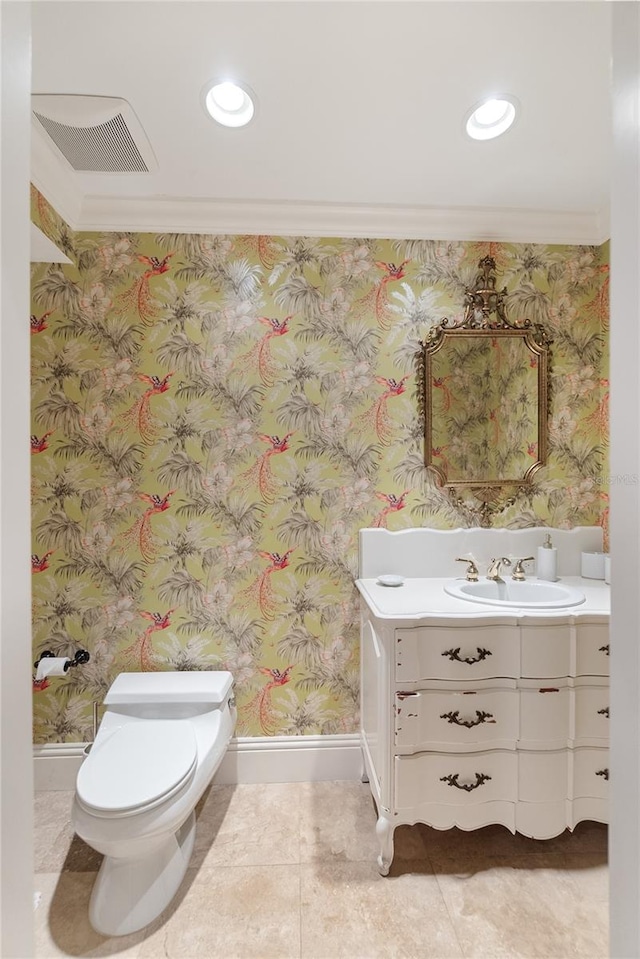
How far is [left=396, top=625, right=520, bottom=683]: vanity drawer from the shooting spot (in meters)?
1.67

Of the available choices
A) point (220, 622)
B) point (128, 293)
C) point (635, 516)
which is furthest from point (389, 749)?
point (128, 293)

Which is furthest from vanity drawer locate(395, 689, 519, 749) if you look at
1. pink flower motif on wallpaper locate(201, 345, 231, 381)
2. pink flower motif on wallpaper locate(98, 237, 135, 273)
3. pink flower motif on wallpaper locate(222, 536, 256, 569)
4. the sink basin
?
pink flower motif on wallpaper locate(98, 237, 135, 273)

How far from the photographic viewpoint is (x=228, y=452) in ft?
7.21

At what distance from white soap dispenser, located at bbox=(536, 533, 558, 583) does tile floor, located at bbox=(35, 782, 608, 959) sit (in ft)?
3.09

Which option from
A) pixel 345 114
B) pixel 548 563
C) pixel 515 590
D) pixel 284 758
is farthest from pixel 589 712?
pixel 345 114

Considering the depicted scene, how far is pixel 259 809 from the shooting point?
2.02 meters

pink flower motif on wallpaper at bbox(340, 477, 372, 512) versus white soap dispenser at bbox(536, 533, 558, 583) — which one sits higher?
pink flower motif on wallpaper at bbox(340, 477, 372, 512)

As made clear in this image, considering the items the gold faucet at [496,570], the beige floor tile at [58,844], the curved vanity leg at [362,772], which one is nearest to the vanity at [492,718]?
the gold faucet at [496,570]

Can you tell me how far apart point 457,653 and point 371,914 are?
823mm

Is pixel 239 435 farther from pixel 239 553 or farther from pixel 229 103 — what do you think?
pixel 229 103

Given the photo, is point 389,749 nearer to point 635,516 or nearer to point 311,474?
point 311,474

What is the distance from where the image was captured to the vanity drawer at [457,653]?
65.8 inches

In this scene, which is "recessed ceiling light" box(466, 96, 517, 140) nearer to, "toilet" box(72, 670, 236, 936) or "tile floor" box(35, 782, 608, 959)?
"toilet" box(72, 670, 236, 936)

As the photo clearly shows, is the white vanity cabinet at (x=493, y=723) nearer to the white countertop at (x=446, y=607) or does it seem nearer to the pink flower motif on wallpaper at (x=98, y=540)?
the white countertop at (x=446, y=607)
